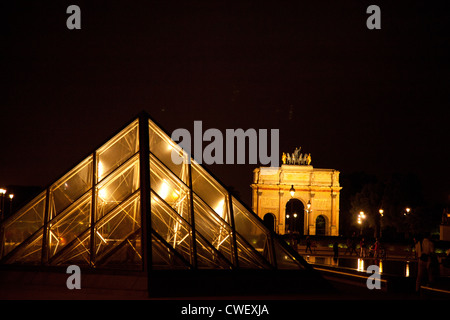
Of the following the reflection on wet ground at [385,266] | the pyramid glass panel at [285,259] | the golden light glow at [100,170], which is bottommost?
the reflection on wet ground at [385,266]

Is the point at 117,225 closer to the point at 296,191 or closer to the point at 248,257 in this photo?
the point at 248,257

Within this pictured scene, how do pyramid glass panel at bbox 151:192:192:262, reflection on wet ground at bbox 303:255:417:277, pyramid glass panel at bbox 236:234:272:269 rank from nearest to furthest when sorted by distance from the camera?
pyramid glass panel at bbox 151:192:192:262 < pyramid glass panel at bbox 236:234:272:269 < reflection on wet ground at bbox 303:255:417:277

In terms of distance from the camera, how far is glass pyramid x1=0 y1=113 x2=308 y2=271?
14.9m

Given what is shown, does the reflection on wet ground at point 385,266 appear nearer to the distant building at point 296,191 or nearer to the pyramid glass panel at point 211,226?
the pyramid glass panel at point 211,226

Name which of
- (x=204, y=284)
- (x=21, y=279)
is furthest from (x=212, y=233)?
(x=21, y=279)

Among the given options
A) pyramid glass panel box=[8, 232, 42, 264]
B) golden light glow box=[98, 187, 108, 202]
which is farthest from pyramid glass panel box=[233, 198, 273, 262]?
pyramid glass panel box=[8, 232, 42, 264]

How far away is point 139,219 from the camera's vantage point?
52.0 ft

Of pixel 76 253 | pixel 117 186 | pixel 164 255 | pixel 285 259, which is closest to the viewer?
pixel 164 255

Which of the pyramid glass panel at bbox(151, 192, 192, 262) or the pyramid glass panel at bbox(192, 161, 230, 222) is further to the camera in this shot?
the pyramid glass panel at bbox(192, 161, 230, 222)

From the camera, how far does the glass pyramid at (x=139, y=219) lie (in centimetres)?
1494

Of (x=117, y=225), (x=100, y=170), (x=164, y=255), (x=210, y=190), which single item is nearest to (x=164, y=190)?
(x=210, y=190)

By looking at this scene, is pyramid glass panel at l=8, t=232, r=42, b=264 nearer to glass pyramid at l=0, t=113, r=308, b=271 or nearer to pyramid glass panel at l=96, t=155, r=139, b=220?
glass pyramid at l=0, t=113, r=308, b=271

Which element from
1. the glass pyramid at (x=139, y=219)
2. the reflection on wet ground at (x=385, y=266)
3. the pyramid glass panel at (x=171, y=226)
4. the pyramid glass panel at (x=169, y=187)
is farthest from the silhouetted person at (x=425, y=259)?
the reflection on wet ground at (x=385, y=266)

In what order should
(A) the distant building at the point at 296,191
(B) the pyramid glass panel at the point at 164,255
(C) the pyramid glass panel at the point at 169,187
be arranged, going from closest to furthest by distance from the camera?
(B) the pyramid glass panel at the point at 164,255, (C) the pyramid glass panel at the point at 169,187, (A) the distant building at the point at 296,191
